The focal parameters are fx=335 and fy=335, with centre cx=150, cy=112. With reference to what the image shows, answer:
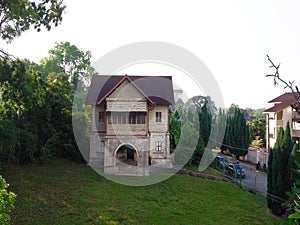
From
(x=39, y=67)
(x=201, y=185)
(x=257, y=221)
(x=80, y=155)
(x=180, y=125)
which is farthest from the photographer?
(x=39, y=67)

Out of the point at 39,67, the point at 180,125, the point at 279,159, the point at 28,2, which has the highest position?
the point at 39,67

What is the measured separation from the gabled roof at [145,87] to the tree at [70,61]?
484 inches

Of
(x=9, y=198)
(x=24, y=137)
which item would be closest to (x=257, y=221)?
(x=9, y=198)

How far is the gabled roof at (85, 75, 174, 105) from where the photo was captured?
60.0 ft

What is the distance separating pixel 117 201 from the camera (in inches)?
480

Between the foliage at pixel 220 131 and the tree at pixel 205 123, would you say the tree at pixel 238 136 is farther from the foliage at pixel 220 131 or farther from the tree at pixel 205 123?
the tree at pixel 205 123

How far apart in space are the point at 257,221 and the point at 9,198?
8.58 m

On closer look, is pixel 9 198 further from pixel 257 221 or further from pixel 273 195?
pixel 273 195

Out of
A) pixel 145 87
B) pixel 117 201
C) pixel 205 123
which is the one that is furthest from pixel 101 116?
pixel 205 123

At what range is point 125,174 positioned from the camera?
15.6 meters

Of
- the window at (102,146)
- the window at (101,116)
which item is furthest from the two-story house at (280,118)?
the window at (102,146)

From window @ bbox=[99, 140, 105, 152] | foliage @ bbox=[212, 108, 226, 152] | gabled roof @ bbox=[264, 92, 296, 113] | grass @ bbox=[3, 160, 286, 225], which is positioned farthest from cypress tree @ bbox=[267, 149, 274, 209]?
foliage @ bbox=[212, 108, 226, 152]

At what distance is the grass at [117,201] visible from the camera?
10.7 metres

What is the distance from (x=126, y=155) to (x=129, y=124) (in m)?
2.69
